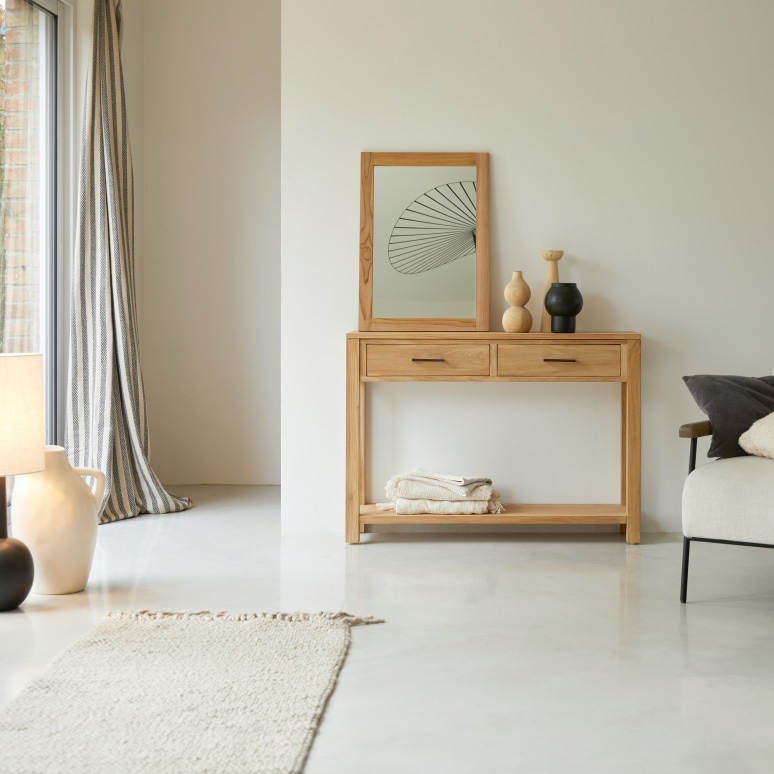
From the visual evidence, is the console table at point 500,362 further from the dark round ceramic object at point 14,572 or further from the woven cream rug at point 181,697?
the dark round ceramic object at point 14,572

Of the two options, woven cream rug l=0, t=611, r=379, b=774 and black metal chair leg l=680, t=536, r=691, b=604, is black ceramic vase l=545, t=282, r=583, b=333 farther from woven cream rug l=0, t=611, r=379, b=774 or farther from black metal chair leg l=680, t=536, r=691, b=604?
woven cream rug l=0, t=611, r=379, b=774

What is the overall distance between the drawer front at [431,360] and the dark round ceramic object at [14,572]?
149 centimetres

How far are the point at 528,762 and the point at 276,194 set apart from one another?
→ 3881 mm

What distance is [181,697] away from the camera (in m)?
2.22

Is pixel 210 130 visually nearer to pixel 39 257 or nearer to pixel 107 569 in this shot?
pixel 39 257

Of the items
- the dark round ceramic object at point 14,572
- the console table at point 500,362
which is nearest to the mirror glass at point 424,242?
the console table at point 500,362

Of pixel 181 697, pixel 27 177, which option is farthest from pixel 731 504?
pixel 27 177

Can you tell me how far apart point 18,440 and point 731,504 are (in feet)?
6.84

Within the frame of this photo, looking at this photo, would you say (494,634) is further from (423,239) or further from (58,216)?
(58,216)

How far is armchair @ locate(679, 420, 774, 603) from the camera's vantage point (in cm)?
291

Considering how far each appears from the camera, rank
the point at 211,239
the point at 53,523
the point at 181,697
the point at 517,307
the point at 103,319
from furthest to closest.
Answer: the point at 211,239
the point at 103,319
the point at 517,307
the point at 53,523
the point at 181,697

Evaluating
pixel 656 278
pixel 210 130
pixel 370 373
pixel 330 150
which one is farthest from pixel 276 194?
pixel 656 278

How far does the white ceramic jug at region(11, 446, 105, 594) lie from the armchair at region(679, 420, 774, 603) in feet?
6.14

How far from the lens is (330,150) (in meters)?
4.12
